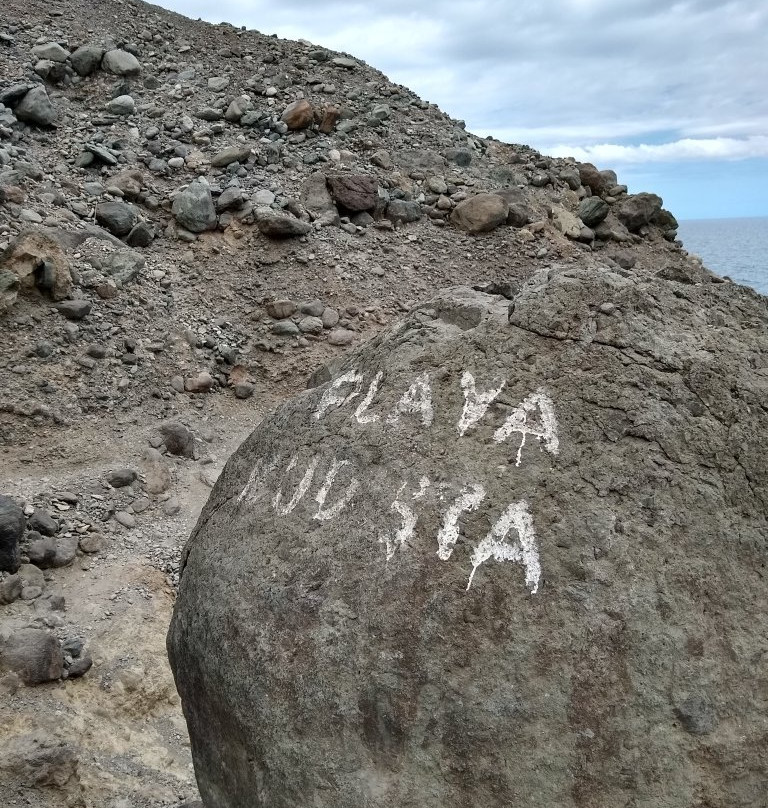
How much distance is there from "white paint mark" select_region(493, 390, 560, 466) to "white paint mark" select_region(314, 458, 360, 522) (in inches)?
17.3

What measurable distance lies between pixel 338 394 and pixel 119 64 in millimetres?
8320

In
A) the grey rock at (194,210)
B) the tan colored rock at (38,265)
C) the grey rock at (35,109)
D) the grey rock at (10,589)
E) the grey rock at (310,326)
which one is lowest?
the grey rock at (10,589)

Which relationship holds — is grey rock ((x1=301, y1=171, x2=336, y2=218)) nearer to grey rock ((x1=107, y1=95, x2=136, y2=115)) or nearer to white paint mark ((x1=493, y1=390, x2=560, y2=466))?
grey rock ((x1=107, y1=95, x2=136, y2=115))

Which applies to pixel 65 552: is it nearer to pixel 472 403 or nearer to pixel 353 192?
pixel 472 403

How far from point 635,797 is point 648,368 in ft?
3.64

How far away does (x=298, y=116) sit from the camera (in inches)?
376

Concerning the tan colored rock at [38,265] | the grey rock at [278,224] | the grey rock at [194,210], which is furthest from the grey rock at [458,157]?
the tan colored rock at [38,265]

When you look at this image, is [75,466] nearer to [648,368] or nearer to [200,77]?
[648,368]

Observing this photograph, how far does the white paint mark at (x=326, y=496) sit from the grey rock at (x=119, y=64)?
28.0 feet

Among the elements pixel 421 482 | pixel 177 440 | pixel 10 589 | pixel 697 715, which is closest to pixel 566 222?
pixel 177 440

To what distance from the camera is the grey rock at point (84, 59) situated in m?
9.67

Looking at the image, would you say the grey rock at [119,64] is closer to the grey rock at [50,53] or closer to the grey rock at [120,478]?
the grey rock at [50,53]

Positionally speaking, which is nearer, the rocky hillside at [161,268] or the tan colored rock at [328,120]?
the rocky hillside at [161,268]

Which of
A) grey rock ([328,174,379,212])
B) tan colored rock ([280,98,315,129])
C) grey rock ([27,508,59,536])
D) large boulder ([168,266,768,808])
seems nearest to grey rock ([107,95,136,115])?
tan colored rock ([280,98,315,129])
